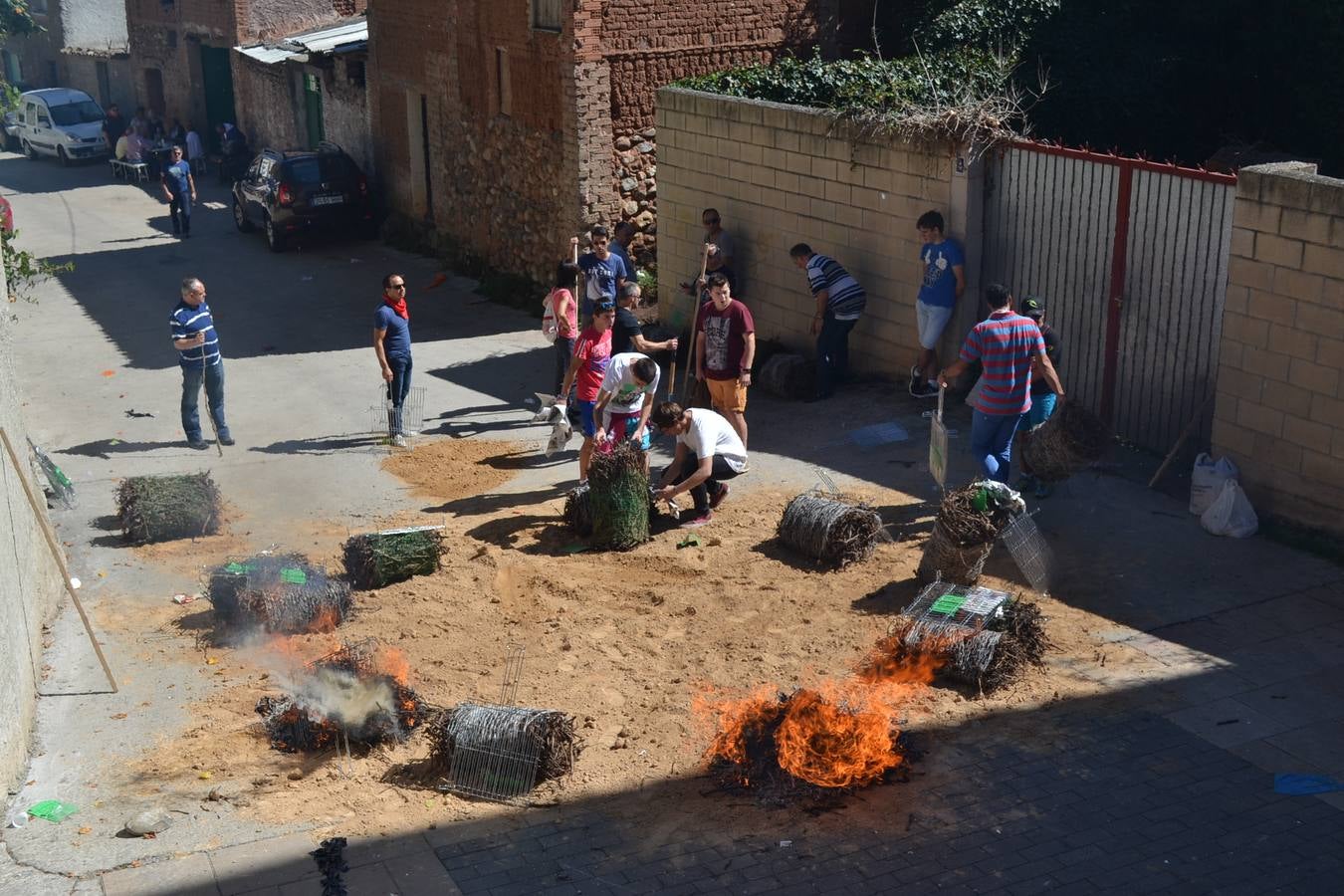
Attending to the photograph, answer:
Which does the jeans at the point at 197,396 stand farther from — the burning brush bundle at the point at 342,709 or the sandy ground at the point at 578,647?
the burning brush bundle at the point at 342,709

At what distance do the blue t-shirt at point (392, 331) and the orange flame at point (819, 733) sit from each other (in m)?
6.46

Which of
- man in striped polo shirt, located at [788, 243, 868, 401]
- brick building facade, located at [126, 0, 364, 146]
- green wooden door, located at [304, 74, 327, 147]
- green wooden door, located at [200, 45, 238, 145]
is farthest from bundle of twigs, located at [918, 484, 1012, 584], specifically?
green wooden door, located at [200, 45, 238, 145]

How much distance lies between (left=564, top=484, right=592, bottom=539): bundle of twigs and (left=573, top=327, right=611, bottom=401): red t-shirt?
125cm

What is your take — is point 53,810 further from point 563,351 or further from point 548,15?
point 548,15

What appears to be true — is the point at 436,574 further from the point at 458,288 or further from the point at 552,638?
the point at 458,288

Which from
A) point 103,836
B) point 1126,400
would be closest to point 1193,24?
point 1126,400

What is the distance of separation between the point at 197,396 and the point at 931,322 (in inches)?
279

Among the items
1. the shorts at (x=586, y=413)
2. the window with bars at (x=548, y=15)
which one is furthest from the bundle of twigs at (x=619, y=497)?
the window with bars at (x=548, y=15)

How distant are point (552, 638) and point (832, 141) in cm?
714

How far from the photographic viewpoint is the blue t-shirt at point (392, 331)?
13.7 metres

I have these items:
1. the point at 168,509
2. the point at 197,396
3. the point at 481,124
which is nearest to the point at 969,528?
the point at 168,509

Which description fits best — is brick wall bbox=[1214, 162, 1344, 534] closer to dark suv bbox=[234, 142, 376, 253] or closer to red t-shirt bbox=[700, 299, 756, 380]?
red t-shirt bbox=[700, 299, 756, 380]

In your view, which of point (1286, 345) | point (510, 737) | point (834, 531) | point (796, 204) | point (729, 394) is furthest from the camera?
point (796, 204)

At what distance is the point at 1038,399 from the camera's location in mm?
11258
